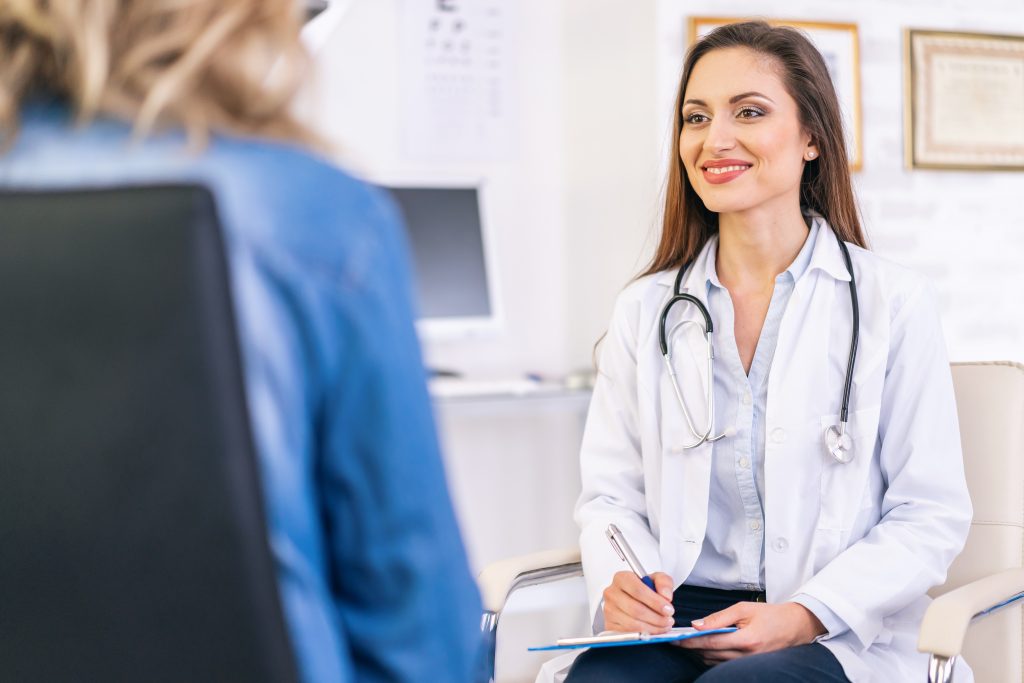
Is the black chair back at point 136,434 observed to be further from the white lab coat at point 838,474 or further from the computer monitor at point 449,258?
the computer monitor at point 449,258

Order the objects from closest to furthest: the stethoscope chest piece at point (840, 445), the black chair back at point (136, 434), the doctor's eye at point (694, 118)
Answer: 1. the black chair back at point (136, 434)
2. the stethoscope chest piece at point (840, 445)
3. the doctor's eye at point (694, 118)

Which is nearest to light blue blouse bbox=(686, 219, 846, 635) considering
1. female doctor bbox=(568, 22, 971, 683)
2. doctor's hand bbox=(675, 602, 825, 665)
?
female doctor bbox=(568, 22, 971, 683)

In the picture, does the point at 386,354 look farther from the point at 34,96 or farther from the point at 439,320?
the point at 439,320

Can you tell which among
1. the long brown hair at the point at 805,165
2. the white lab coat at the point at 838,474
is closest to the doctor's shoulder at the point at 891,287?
the white lab coat at the point at 838,474

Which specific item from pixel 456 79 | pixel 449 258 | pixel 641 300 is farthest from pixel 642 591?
pixel 456 79

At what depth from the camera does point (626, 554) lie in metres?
1.40

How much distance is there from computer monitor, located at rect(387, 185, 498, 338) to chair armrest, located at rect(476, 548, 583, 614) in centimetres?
116

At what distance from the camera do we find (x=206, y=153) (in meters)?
0.53

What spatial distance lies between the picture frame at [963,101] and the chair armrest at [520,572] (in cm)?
193

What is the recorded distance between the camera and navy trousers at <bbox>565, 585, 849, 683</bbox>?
1.24 metres

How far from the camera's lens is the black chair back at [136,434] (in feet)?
1.54

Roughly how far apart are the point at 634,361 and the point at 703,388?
0.45 feet

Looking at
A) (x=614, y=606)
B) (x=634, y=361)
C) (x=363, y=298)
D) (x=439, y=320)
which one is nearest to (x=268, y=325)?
(x=363, y=298)

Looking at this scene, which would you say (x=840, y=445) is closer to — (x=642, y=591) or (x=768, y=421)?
Answer: (x=768, y=421)
